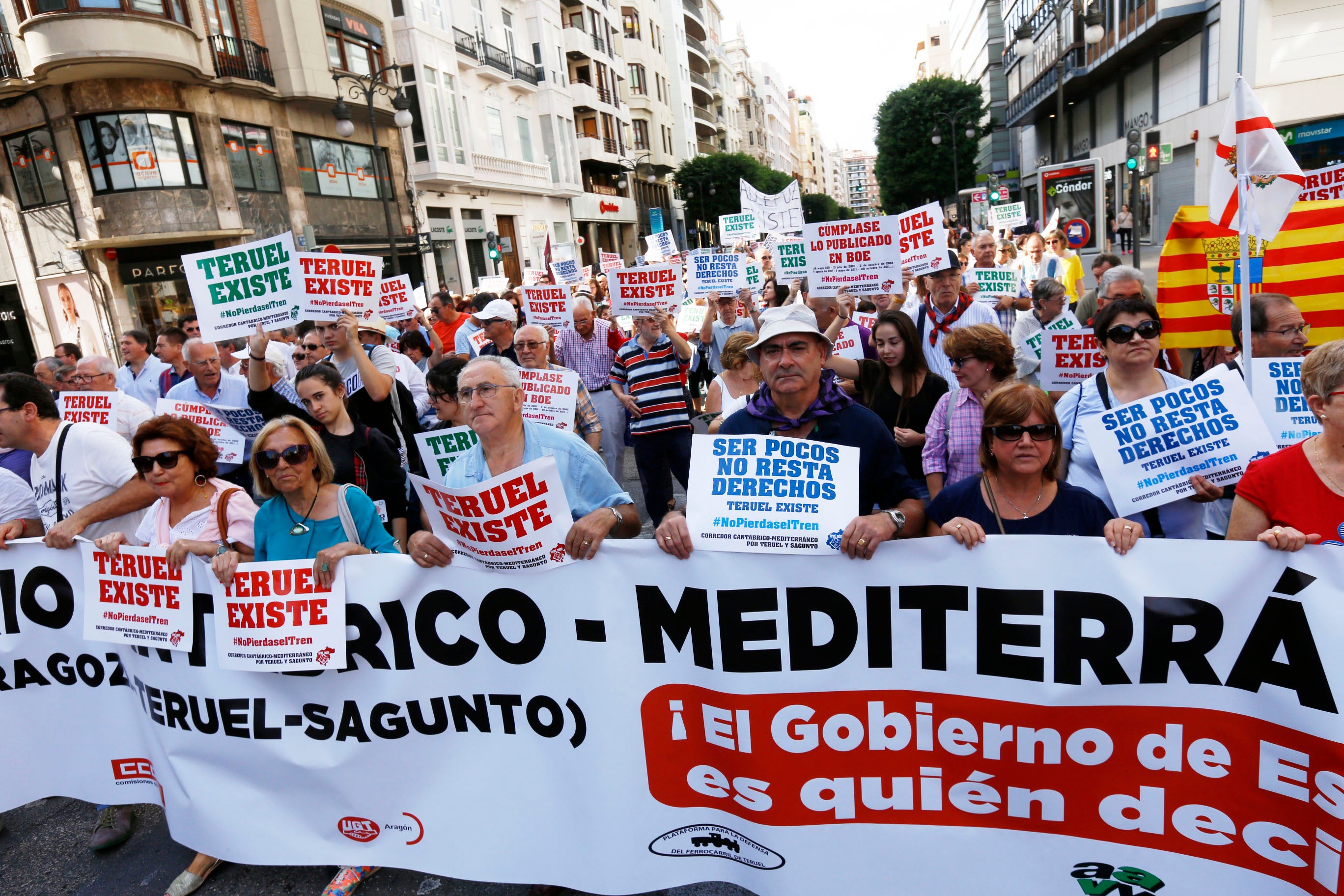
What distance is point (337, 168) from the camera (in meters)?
25.5

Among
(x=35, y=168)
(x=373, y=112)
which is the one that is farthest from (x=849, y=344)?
(x=35, y=168)

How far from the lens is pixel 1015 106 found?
51.0 metres

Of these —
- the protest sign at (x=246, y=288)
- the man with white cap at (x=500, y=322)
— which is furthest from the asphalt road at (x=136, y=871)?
the man with white cap at (x=500, y=322)

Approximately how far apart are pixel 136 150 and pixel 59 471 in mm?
20088

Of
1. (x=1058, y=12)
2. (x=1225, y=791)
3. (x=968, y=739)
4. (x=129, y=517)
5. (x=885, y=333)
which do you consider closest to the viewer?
(x=1225, y=791)

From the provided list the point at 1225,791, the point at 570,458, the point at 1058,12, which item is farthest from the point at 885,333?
the point at 1058,12

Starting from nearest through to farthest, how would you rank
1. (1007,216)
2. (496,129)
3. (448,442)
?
(448,442)
(1007,216)
(496,129)

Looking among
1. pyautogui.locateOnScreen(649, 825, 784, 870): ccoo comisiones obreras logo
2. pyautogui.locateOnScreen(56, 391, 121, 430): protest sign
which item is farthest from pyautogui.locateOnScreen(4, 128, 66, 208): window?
pyautogui.locateOnScreen(649, 825, 784, 870): ccoo comisiones obreras logo

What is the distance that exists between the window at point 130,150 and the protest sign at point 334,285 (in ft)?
59.1

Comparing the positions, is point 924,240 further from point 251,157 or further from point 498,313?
point 251,157

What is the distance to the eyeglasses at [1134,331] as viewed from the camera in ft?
10.8

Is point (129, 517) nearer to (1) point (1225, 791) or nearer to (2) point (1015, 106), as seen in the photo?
(1) point (1225, 791)

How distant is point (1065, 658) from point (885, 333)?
7.82 ft

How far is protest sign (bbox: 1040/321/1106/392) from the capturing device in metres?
4.39
